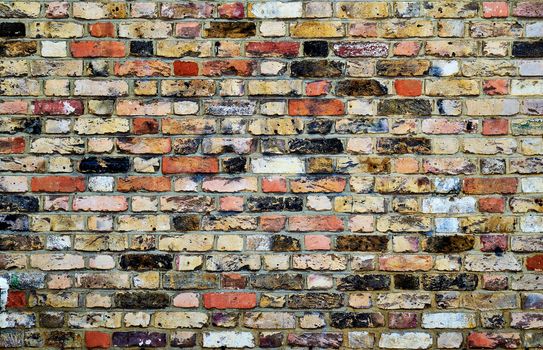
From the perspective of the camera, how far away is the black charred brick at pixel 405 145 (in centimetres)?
222

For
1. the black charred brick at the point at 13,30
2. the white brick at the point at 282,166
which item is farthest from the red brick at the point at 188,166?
the black charred brick at the point at 13,30

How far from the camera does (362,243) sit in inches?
87.9

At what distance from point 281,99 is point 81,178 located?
0.85 metres

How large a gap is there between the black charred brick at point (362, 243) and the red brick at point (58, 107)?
3.78ft

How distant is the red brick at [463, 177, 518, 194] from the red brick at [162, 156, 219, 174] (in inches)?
39.2

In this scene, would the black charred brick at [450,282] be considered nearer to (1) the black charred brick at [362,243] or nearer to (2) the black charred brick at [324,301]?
(1) the black charred brick at [362,243]

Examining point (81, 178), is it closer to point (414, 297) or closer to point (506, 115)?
point (414, 297)

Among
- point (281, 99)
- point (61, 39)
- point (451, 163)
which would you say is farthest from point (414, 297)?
point (61, 39)

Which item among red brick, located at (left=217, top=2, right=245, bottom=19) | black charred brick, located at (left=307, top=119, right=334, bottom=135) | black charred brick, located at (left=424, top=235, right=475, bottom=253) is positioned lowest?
black charred brick, located at (left=424, top=235, right=475, bottom=253)

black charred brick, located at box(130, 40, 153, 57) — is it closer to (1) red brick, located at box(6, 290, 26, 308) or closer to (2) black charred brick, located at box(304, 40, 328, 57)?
(2) black charred brick, located at box(304, 40, 328, 57)

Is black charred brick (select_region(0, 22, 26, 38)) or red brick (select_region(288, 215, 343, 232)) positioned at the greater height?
black charred brick (select_region(0, 22, 26, 38))

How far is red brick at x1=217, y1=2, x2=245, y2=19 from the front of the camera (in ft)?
7.32

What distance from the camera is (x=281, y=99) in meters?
2.23

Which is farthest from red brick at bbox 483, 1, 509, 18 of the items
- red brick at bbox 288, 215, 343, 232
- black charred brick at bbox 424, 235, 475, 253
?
red brick at bbox 288, 215, 343, 232
